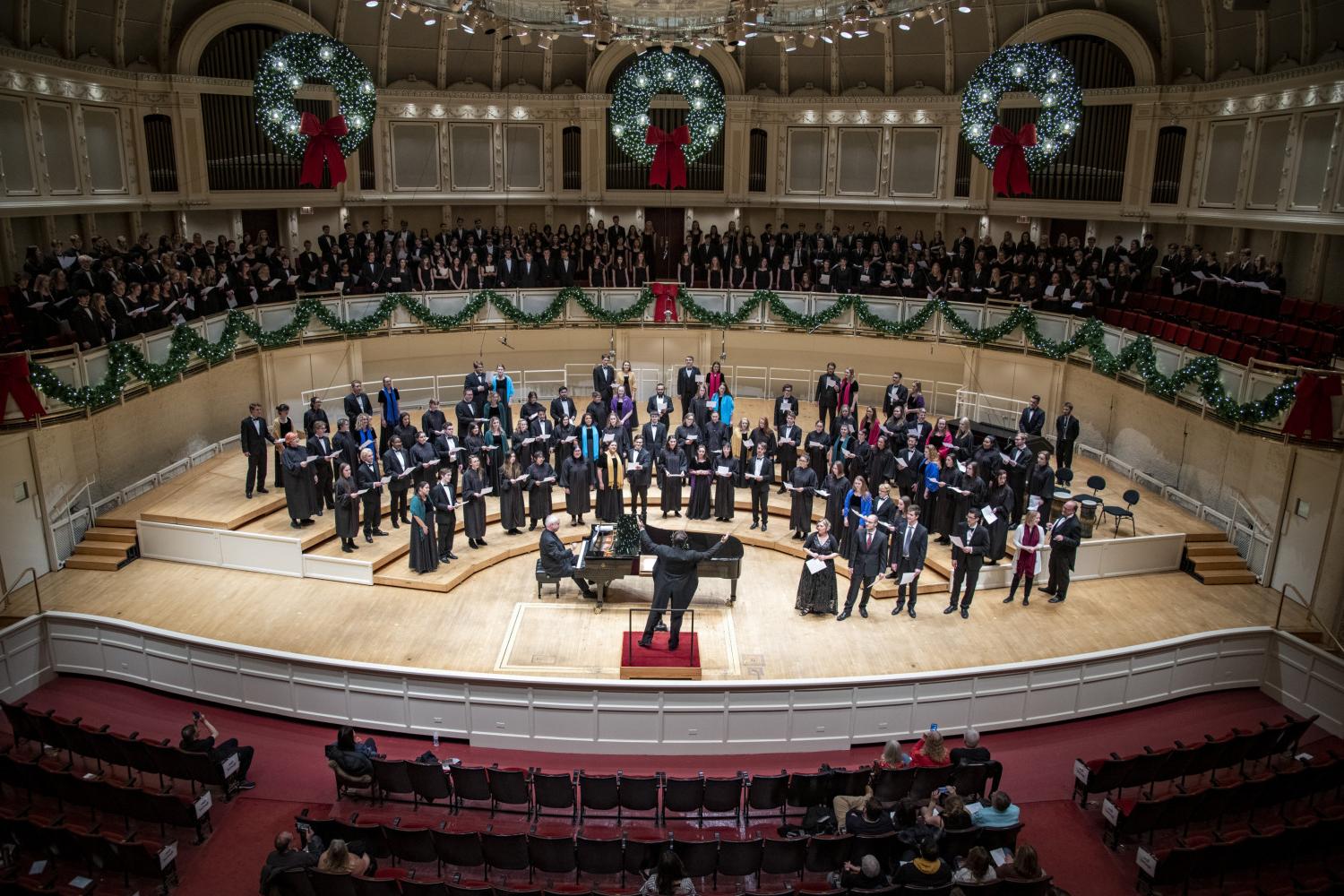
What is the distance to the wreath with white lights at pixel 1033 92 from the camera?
19312mm

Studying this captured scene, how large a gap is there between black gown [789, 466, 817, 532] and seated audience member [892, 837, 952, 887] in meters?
7.90

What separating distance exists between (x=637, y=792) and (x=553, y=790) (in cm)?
85

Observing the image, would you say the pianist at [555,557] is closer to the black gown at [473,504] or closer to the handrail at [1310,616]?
the black gown at [473,504]

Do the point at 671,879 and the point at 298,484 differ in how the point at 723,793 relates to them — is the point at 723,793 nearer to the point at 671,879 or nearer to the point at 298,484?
the point at 671,879

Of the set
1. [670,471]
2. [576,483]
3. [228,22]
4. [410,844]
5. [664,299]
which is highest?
[228,22]

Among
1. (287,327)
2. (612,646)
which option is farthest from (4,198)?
(612,646)

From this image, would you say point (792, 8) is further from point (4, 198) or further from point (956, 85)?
point (4, 198)

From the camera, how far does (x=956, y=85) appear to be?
80.4 ft

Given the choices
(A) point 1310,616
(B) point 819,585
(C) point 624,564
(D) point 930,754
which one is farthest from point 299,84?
(A) point 1310,616

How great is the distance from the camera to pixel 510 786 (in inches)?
404

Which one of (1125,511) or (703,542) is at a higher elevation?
(1125,511)

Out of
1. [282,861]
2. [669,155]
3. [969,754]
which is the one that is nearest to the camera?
[282,861]

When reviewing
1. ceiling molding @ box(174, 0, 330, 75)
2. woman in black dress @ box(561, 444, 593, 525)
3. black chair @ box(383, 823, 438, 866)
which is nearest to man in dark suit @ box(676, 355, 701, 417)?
woman in black dress @ box(561, 444, 593, 525)

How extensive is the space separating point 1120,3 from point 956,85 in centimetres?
399
